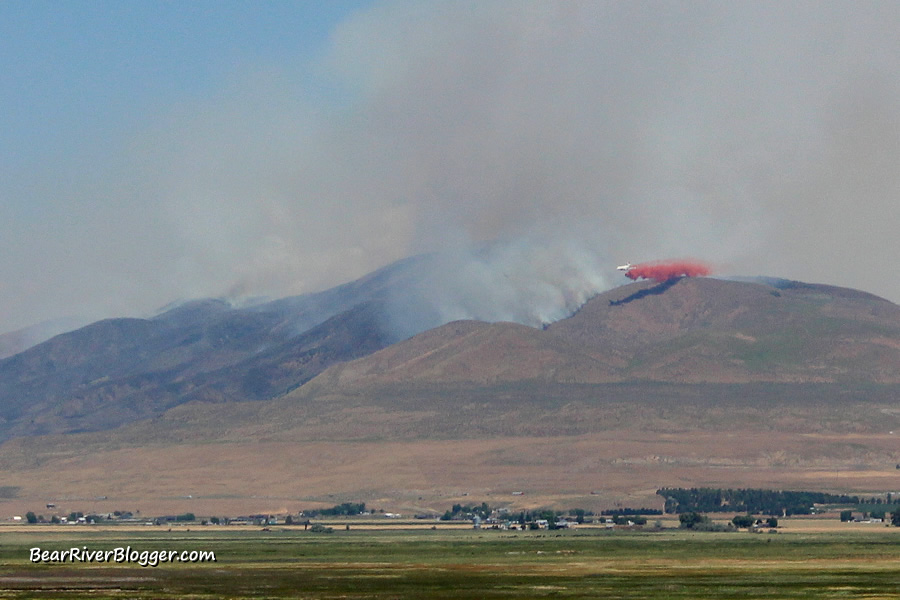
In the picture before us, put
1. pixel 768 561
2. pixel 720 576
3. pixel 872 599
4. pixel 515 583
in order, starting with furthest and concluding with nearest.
Answer: pixel 768 561
pixel 720 576
pixel 515 583
pixel 872 599

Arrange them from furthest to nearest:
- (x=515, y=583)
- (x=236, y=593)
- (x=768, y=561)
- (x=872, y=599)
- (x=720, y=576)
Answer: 1. (x=768, y=561)
2. (x=720, y=576)
3. (x=515, y=583)
4. (x=236, y=593)
5. (x=872, y=599)

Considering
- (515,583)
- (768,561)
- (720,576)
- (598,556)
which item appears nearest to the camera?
(515,583)

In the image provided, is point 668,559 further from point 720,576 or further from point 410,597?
point 410,597

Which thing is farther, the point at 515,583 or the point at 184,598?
the point at 515,583

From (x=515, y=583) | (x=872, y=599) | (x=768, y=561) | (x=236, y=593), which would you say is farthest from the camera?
(x=768, y=561)

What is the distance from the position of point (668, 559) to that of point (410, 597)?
6202cm

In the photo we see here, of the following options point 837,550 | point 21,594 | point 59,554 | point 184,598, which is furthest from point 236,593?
point 837,550

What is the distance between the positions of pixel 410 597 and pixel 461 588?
32.9 feet

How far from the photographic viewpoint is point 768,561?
586 ft

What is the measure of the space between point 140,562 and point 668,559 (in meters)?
61.9

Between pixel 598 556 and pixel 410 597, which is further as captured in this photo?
pixel 598 556

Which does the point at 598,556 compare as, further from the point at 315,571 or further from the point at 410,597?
the point at 410,597

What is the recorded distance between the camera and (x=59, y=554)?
186625mm

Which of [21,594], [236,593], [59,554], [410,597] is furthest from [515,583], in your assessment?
[59,554]
